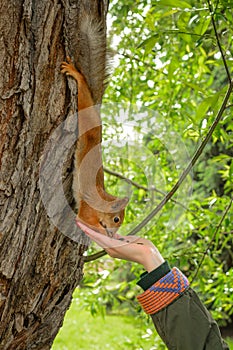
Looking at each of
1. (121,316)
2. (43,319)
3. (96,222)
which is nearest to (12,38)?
(96,222)

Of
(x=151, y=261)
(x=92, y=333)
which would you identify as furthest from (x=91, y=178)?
(x=92, y=333)

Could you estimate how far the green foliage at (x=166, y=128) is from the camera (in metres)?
1.04

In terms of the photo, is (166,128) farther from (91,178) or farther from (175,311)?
(175,311)

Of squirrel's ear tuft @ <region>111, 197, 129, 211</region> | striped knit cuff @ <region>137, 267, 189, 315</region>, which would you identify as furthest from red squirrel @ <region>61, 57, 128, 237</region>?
striped knit cuff @ <region>137, 267, 189, 315</region>

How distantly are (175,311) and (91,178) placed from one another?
0.82ft

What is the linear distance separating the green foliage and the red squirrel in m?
0.05

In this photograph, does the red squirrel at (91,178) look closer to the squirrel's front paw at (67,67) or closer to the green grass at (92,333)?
the squirrel's front paw at (67,67)

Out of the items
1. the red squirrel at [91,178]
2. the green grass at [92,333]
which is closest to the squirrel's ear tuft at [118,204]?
the red squirrel at [91,178]

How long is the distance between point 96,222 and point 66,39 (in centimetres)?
31

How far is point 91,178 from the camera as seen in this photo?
90 centimetres

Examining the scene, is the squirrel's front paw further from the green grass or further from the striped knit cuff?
the green grass

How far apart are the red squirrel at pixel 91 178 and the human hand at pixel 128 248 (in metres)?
0.01

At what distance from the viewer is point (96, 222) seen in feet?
2.94

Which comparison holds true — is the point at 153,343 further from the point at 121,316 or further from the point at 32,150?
the point at 121,316
